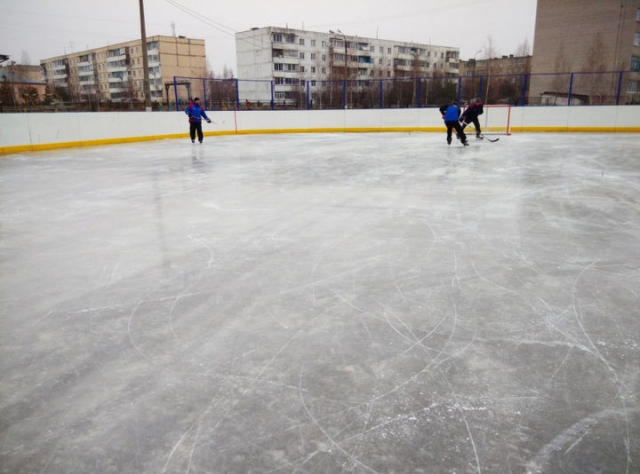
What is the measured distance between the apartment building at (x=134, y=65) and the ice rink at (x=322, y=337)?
63046 millimetres

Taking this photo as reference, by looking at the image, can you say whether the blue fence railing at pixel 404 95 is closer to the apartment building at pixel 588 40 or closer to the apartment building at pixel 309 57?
the apartment building at pixel 588 40

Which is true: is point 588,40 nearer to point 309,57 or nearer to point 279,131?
point 309,57

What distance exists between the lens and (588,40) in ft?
150

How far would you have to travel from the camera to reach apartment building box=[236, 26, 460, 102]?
63.4 meters

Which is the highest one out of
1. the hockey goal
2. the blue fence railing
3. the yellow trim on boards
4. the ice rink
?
the blue fence railing

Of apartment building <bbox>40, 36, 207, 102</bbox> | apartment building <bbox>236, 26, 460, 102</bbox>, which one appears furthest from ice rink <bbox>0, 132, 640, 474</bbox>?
apartment building <bbox>40, 36, 207, 102</bbox>

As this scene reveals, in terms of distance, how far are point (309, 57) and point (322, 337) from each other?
69.1m

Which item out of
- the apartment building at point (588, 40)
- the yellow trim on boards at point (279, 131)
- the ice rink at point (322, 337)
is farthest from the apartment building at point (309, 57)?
the ice rink at point (322, 337)

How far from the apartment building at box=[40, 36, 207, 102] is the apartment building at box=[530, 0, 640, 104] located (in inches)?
1809

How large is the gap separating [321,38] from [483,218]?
68598 mm

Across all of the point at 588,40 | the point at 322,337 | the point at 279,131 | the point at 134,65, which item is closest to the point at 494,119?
the point at 279,131

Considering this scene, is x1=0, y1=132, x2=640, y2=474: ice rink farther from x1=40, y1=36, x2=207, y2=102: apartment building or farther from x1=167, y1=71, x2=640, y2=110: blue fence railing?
x1=40, y1=36, x2=207, y2=102: apartment building

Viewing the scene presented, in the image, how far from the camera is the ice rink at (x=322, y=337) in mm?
1787

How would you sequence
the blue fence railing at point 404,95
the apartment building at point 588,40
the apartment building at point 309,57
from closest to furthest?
the blue fence railing at point 404,95
the apartment building at point 588,40
the apartment building at point 309,57
